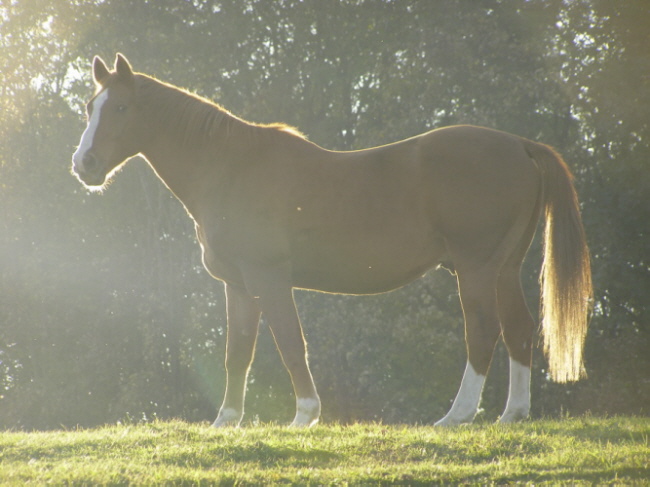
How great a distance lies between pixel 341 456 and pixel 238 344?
2530 millimetres

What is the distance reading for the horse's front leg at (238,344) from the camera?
7719 millimetres

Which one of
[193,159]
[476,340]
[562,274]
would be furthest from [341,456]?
[193,159]

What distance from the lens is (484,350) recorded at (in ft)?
22.9

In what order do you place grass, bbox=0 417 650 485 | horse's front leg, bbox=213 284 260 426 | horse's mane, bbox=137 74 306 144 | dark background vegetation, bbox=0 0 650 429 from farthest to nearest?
dark background vegetation, bbox=0 0 650 429
horse's front leg, bbox=213 284 260 426
horse's mane, bbox=137 74 306 144
grass, bbox=0 417 650 485

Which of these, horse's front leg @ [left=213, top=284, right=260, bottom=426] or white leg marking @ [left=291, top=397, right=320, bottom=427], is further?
horse's front leg @ [left=213, top=284, right=260, bottom=426]

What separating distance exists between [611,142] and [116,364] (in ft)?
44.3

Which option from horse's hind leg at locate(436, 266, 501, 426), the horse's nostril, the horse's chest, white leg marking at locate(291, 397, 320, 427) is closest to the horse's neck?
the horse's chest

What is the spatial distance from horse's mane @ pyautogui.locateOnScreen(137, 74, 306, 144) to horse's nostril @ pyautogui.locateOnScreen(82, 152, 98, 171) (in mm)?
714

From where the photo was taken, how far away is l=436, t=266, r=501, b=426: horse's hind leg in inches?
274

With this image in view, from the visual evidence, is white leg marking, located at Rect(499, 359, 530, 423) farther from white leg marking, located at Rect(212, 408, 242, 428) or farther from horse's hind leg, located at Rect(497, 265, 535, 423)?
white leg marking, located at Rect(212, 408, 242, 428)

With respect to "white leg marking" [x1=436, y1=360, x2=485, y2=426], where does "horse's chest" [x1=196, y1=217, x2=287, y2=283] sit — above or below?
above

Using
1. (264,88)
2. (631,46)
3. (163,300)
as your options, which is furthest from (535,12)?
(163,300)

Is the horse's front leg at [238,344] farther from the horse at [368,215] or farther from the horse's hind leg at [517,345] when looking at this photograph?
the horse's hind leg at [517,345]

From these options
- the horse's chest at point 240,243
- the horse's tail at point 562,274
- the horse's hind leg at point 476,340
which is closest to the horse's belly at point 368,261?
the horse's chest at point 240,243
